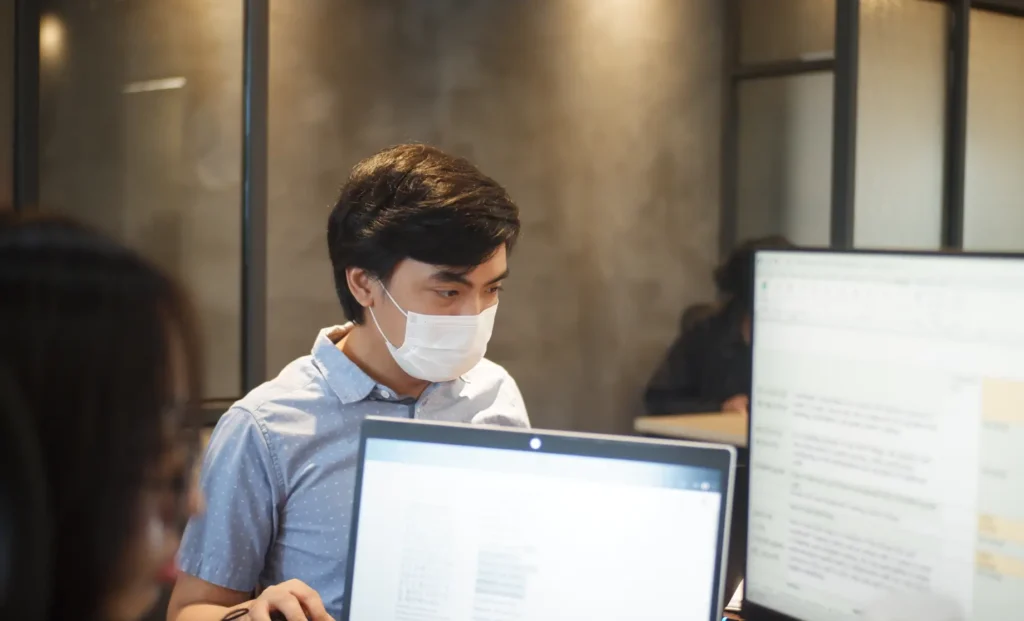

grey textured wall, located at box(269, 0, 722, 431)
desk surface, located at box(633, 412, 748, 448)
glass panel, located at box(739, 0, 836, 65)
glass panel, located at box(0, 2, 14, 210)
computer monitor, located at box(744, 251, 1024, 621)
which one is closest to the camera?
computer monitor, located at box(744, 251, 1024, 621)

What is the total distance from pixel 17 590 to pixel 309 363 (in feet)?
3.37

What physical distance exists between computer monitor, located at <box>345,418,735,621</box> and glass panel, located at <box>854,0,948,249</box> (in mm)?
3447

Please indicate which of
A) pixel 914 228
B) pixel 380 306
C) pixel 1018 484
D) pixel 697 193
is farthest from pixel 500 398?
pixel 914 228

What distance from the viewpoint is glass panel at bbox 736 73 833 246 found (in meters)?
4.30

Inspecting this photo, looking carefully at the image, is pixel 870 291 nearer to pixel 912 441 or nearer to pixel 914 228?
pixel 912 441

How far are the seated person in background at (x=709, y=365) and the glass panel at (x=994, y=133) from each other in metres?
0.93

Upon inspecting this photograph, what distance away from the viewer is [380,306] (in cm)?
162

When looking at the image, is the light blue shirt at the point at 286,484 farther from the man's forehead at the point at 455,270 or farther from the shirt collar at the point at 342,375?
the man's forehead at the point at 455,270

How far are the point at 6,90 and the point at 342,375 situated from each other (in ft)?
4.70

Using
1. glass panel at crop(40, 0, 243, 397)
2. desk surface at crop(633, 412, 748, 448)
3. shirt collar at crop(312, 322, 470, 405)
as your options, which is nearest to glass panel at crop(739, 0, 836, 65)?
desk surface at crop(633, 412, 748, 448)

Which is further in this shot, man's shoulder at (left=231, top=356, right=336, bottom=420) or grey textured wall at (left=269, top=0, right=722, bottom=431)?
grey textured wall at (left=269, top=0, right=722, bottom=431)

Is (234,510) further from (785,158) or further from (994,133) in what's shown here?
→ (994,133)

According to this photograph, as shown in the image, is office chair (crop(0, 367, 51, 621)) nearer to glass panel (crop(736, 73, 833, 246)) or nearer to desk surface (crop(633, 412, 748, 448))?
desk surface (crop(633, 412, 748, 448))

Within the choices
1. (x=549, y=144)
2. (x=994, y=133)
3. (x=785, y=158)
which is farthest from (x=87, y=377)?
(x=994, y=133)
